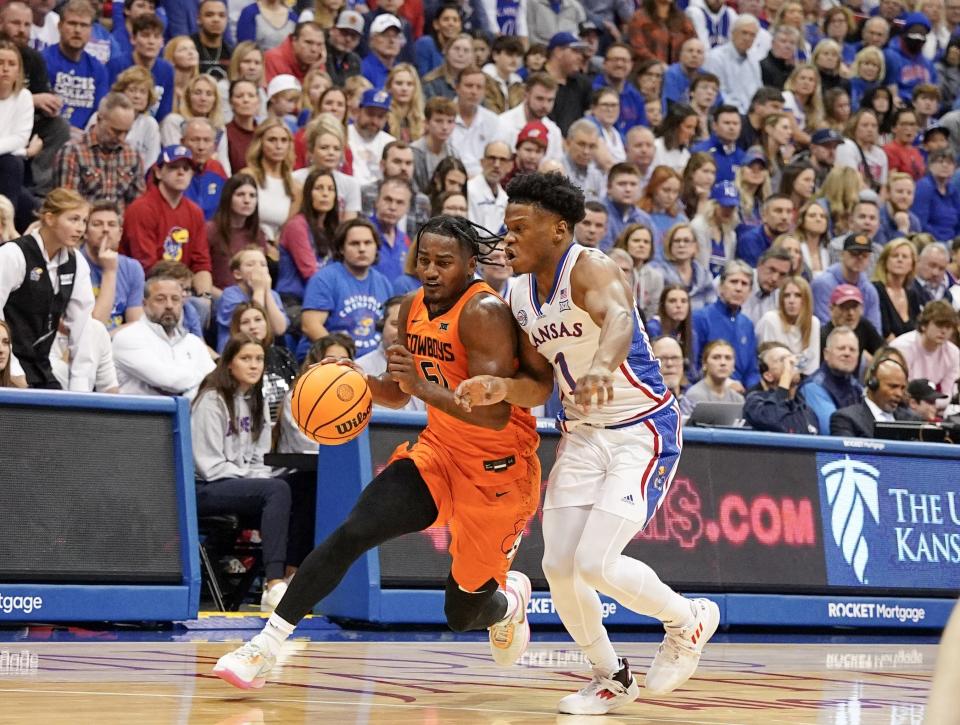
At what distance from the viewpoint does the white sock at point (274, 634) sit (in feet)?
19.7

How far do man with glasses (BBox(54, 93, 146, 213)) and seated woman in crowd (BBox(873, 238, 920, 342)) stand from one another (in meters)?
7.49

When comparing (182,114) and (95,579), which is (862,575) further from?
(182,114)

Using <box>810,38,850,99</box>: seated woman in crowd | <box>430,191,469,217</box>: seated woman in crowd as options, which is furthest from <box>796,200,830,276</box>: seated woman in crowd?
<box>810,38,850,99</box>: seated woman in crowd

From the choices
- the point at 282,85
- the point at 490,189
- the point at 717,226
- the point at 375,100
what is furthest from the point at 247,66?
the point at 717,226

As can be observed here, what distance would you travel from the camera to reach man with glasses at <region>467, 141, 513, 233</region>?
1368cm

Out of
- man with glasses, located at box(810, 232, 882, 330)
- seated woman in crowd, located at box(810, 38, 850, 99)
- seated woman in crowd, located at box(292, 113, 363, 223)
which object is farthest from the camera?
seated woman in crowd, located at box(810, 38, 850, 99)

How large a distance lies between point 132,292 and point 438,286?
5.56m

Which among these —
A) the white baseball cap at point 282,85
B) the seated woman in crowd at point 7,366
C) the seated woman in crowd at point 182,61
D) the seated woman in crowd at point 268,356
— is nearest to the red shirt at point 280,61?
the white baseball cap at point 282,85

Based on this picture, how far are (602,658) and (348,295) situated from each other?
597 cm

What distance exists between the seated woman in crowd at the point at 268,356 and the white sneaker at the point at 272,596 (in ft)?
4.70

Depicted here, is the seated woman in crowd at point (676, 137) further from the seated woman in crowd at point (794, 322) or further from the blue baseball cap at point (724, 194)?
the seated woman in crowd at point (794, 322)

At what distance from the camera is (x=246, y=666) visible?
592cm

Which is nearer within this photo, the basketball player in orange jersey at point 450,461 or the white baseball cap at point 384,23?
the basketball player in orange jersey at point 450,461

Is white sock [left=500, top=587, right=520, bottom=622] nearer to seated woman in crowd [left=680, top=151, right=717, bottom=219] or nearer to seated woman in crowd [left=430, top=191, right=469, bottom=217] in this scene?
seated woman in crowd [left=430, top=191, right=469, bottom=217]
